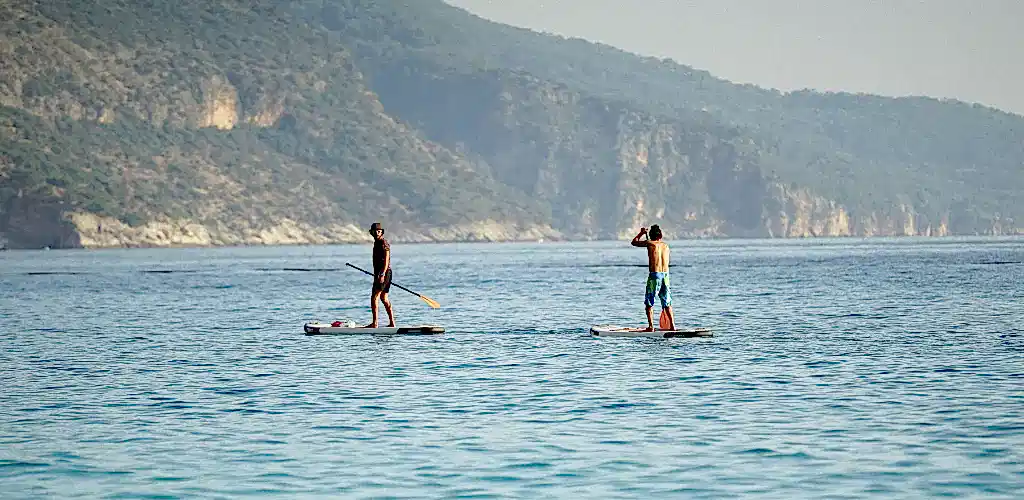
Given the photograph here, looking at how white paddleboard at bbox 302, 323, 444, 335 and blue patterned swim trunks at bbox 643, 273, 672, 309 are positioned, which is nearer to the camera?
blue patterned swim trunks at bbox 643, 273, 672, 309

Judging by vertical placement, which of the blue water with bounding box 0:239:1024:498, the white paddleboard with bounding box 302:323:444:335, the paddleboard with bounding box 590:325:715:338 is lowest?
the blue water with bounding box 0:239:1024:498

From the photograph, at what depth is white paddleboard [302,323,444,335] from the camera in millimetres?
38812

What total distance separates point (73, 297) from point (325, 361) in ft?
140

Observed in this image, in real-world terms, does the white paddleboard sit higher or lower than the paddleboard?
lower

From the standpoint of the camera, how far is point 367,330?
3891 centimetres

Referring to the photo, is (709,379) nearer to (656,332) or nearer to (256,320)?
(656,332)

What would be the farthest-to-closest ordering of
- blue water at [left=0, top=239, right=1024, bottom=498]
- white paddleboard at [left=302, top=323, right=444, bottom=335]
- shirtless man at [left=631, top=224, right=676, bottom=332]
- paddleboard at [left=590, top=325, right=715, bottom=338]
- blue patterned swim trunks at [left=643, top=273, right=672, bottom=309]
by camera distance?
white paddleboard at [left=302, top=323, right=444, bottom=335], paddleboard at [left=590, top=325, right=715, bottom=338], blue patterned swim trunks at [left=643, top=273, right=672, bottom=309], shirtless man at [left=631, top=224, right=676, bottom=332], blue water at [left=0, top=239, right=1024, bottom=498]

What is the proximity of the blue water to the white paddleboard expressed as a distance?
1.03 ft

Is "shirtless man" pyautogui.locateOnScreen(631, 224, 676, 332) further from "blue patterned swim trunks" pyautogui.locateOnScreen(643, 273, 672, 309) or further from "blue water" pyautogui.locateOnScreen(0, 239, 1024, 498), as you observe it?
"blue water" pyautogui.locateOnScreen(0, 239, 1024, 498)

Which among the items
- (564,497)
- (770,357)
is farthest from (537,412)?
(770,357)

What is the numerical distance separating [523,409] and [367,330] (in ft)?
50.1

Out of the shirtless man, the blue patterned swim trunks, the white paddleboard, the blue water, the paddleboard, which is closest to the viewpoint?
the blue water

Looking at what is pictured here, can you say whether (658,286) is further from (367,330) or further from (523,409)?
(523,409)

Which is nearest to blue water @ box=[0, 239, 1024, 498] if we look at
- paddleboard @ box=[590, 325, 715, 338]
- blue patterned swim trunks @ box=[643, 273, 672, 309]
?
paddleboard @ box=[590, 325, 715, 338]
